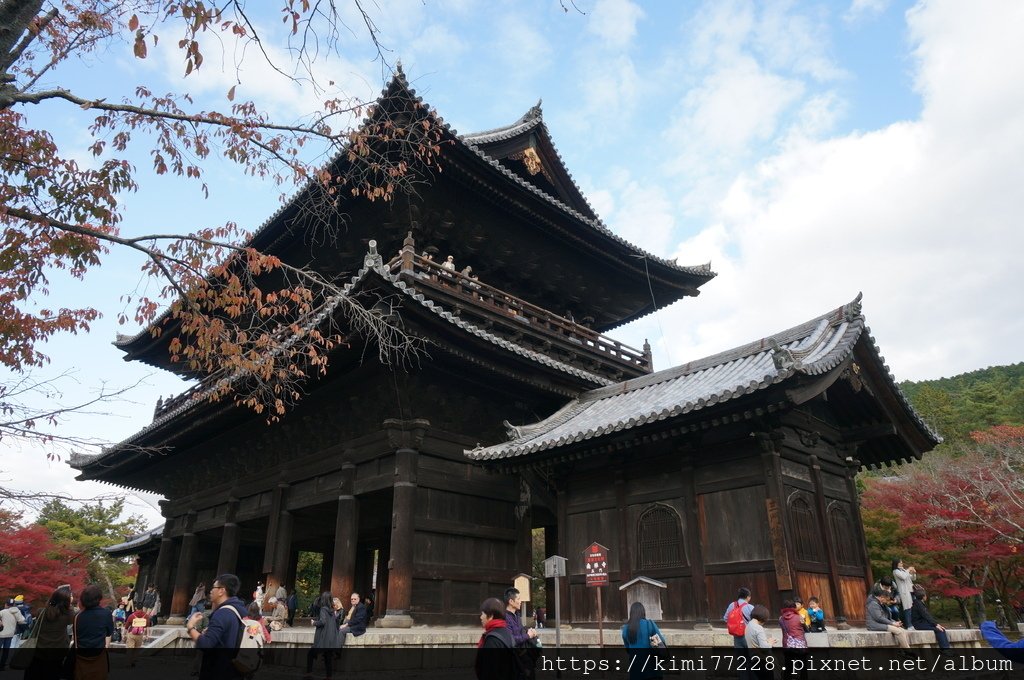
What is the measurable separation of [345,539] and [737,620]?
7958 millimetres

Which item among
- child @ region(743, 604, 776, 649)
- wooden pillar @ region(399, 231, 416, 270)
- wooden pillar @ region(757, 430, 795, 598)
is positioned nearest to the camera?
child @ region(743, 604, 776, 649)

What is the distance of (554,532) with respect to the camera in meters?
18.3

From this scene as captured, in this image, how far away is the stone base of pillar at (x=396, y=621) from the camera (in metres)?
11.6

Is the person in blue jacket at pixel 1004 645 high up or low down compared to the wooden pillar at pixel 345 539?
down

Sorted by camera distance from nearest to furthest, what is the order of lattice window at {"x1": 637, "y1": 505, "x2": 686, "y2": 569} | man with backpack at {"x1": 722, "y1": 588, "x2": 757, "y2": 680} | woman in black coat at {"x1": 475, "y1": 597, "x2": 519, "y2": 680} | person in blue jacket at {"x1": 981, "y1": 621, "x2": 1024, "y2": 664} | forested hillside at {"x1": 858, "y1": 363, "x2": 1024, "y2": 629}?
woman in black coat at {"x1": 475, "y1": 597, "x2": 519, "y2": 680} < person in blue jacket at {"x1": 981, "y1": 621, "x2": 1024, "y2": 664} < man with backpack at {"x1": 722, "y1": 588, "x2": 757, "y2": 680} < lattice window at {"x1": 637, "y1": 505, "x2": 686, "y2": 569} < forested hillside at {"x1": 858, "y1": 363, "x2": 1024, "y2": 629}

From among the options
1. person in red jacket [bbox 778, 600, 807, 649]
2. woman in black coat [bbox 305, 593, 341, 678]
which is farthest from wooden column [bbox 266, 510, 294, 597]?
person in red jacket [bbox 778, 600, 807, 649]

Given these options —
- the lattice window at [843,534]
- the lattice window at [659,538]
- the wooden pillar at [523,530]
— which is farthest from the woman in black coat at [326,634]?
the lattice window at [843,534]

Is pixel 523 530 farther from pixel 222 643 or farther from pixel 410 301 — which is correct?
pixel 222 643

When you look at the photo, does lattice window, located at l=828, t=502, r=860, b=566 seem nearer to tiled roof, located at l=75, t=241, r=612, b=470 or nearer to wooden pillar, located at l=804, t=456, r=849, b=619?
wooden pillar, located at l=804, t=456, r=849, b=619

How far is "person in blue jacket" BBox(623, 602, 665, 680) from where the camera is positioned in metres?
6.62

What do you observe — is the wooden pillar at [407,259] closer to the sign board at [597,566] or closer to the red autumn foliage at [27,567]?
the sign board at [597,566]

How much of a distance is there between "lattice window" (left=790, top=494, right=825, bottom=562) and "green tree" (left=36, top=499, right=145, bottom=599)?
43367 mm

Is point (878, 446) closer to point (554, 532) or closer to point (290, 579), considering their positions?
point (554, 532)

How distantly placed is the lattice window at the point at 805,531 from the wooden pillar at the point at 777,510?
0.42 m
